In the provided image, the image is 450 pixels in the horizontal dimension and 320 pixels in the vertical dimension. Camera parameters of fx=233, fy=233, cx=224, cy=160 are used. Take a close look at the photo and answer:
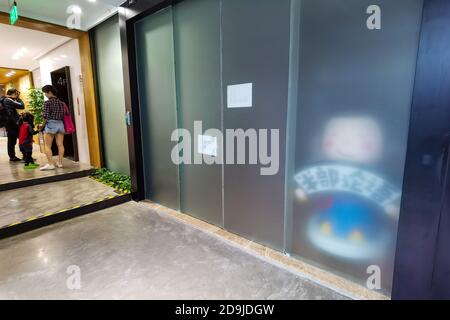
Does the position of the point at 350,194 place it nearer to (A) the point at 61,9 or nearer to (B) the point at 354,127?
(B) the point at 354,127

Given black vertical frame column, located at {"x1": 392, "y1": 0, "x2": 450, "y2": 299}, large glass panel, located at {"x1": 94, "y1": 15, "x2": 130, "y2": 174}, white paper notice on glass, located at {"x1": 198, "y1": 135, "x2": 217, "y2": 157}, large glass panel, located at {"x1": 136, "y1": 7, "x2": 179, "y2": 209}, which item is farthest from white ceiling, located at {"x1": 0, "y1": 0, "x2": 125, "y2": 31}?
black vertical frame column, located at {"x1": 392, "y1": 0, "x2": 450, "y2": 299}

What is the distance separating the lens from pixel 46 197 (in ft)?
10.0

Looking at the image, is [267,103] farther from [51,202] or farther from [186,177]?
[51,202]

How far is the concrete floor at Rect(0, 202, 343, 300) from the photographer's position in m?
1.59

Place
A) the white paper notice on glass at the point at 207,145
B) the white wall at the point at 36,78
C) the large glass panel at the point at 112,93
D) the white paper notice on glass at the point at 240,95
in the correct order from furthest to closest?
1. the white wall at the point at 36,78
2. the large glass panel at the point at 112,93
3. the white paper notice on glass at the point at 207,145
4. the white paper notice on glass at the point at 240,95

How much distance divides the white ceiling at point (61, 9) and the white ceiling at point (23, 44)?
933mm

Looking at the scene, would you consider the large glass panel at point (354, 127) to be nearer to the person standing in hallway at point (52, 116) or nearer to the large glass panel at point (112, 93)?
the large glass panel at point (112, 93)

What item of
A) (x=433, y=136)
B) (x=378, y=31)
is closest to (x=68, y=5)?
(x=378, y=31)

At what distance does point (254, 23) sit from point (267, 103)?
2.16ft


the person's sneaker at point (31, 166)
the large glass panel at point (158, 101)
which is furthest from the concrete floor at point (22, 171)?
the large glass panel at point (158, 101)

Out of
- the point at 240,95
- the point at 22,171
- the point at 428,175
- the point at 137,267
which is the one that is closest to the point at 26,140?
the point at 22,171

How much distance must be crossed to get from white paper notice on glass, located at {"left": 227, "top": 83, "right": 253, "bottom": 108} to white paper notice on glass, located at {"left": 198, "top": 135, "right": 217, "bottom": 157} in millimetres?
414

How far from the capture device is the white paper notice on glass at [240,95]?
2.03 m

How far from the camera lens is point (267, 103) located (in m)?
1.93
